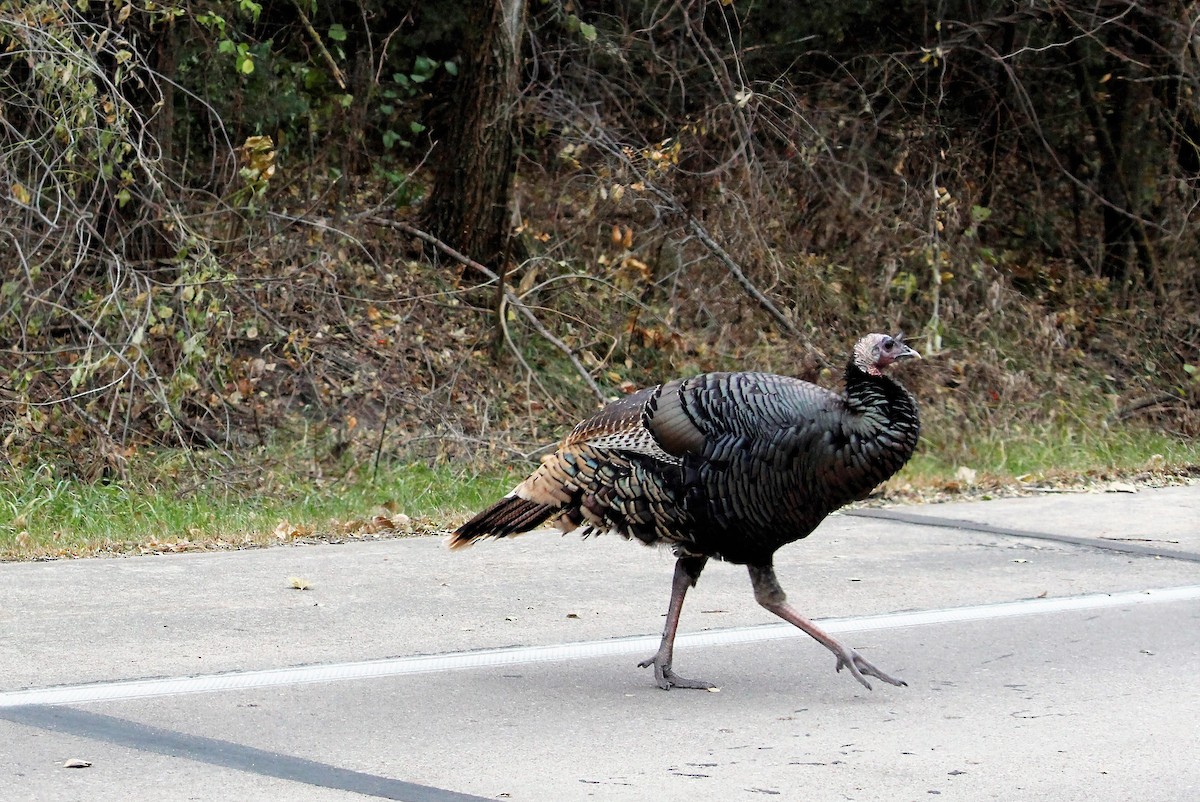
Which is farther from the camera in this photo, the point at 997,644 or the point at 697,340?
the point at 697,340

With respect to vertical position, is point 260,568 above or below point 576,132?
below

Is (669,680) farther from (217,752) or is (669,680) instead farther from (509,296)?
(509,296)

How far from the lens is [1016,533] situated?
8211 millimetres

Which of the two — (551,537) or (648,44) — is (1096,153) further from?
(551,537)

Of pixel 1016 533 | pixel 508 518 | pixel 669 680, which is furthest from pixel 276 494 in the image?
pixel 669 680

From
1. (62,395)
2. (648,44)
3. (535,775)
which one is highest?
(648,44)

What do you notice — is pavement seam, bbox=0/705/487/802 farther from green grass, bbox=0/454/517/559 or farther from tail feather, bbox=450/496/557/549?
green grass, bbox=0/454/517/559

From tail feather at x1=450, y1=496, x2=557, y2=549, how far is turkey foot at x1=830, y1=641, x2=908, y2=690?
1072 mm

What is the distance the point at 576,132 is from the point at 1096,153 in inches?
220

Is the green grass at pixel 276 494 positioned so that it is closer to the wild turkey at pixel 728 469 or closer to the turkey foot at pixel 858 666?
the wild turkey at pixel 728 469

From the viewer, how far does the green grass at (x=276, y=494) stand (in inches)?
301

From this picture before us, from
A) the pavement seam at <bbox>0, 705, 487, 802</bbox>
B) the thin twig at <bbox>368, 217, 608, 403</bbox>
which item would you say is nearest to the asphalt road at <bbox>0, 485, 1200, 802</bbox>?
the pavement seam at <bbox>0, 705, 487, 802</bbox>

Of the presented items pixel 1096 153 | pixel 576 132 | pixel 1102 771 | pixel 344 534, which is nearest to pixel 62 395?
pixel 344 534

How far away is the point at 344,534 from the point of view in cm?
786
